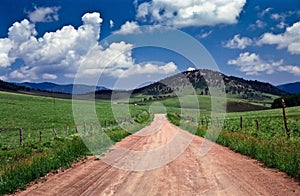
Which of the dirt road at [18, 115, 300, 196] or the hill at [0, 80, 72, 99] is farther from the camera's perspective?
the hill at [0, 80, 72, 99]

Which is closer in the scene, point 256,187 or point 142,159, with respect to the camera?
point 256,187

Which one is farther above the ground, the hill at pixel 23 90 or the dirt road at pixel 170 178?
the hill at pixel 23 90

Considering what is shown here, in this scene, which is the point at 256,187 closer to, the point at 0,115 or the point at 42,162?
the point at 42,162

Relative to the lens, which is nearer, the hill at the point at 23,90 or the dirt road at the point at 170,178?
the dirt road at the point at 170,178

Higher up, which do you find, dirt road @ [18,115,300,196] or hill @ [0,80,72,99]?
hill @ [0,80,72,99]

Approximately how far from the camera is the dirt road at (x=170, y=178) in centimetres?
838

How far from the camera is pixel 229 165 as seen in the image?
12.1 meters

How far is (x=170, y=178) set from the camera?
997 cm

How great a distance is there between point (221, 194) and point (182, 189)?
1084mm

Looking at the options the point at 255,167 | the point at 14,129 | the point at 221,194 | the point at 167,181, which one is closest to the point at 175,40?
the point at 255,167

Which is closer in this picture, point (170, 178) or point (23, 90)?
point (170, 178)

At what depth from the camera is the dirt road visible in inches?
330

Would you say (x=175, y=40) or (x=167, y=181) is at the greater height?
(x=175, y=40)

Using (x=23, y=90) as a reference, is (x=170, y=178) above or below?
below
